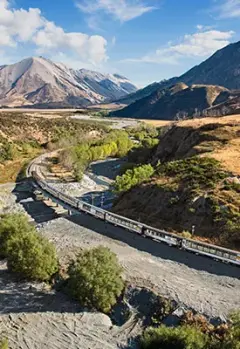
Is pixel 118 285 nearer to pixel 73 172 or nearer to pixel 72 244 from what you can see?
pixel 72 244

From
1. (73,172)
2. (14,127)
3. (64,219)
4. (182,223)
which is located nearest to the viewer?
(182,223)

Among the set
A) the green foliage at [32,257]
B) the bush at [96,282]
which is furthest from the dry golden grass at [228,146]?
the green foliage at [32,257]

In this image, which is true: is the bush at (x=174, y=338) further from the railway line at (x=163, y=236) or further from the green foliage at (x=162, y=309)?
the railway line at (x=163, y=236)

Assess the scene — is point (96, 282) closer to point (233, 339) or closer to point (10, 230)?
point (233, 339)

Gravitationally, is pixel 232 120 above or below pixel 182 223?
above

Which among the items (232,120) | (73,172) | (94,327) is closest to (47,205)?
(73,172)

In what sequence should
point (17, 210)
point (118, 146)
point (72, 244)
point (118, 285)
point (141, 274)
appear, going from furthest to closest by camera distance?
point (118, 146) → point (17, 210) → point (72, 244) → point (141, 274) → point (118, 285)
